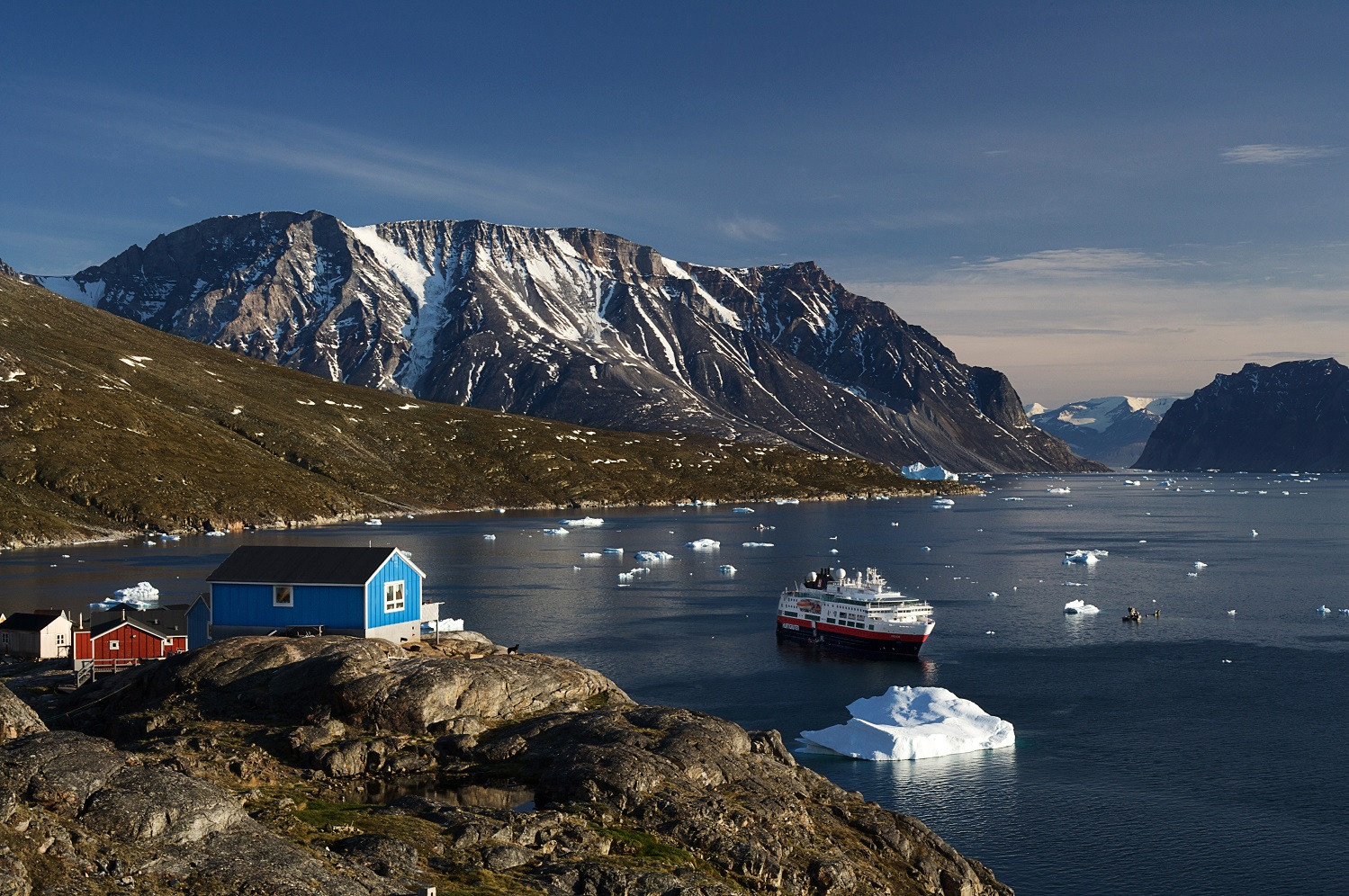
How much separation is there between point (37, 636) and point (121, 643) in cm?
719

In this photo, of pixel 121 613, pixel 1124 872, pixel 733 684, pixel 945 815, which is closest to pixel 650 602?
pixel 733 684

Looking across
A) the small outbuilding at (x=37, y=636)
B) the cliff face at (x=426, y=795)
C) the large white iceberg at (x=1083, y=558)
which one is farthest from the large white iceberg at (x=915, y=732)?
the large white iceberg at (x=1083, y=558)

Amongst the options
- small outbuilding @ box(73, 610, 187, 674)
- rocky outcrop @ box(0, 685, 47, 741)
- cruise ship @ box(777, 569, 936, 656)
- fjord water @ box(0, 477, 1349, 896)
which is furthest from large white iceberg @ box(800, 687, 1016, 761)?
rocky outcrop @ box(0, 685, 47, 741)

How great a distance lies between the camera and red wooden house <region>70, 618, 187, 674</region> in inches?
2566

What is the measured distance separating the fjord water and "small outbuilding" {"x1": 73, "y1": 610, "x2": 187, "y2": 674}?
29.7 m

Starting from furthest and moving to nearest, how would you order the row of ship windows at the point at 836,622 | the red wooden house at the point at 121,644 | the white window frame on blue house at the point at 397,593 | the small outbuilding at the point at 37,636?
the row of ship windows at the point at 836,622 → the small outbuilding at the point at 37,636 → the red wooden house at the point at 121,644 → the white window frame on blue house at the point at 397,593

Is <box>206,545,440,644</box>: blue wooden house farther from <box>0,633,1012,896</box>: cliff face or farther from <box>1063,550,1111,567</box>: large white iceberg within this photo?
<box>1063,550,1111,567</box>: large white iceberg

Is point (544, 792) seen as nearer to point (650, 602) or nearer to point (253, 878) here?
point (253, 878)

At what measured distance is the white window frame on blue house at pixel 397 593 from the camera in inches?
2474

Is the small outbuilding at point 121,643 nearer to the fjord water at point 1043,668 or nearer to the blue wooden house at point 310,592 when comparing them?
the blue wooden house at point 310,592

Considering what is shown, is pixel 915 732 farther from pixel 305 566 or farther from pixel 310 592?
pixel 305 566

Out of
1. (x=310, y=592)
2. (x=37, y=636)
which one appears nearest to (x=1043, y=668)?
(x=310, y=592)

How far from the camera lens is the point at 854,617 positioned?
97000mm

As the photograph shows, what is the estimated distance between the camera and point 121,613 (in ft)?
225
